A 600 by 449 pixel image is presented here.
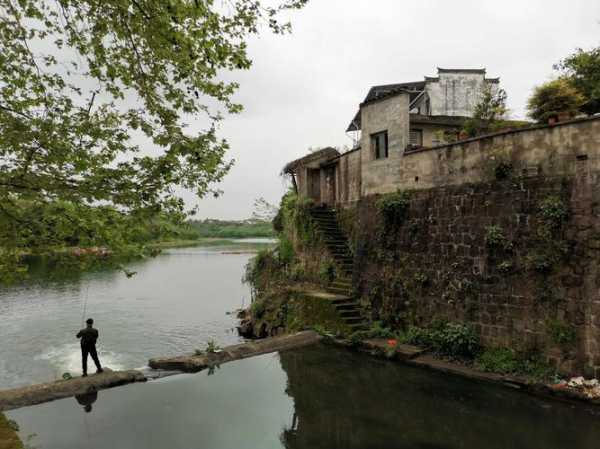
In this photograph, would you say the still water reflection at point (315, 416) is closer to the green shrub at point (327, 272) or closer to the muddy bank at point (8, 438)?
the muddy bank at point (8, 438)

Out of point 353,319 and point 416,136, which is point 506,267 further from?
point 416,136

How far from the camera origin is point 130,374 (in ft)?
32.0

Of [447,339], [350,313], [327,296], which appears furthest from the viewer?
[327,296]

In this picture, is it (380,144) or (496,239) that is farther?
(380,144)

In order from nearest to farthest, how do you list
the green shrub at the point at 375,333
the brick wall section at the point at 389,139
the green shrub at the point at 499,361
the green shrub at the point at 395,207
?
1. the green shrub at the point at 499,361
2. the green shrub at the point at 375,333
3. the green shrub at the point at 395,207
4. the brick wall section at the point at 389,139

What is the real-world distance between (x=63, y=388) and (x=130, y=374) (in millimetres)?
1432

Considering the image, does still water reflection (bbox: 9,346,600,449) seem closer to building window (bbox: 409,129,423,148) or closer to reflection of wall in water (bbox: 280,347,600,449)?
reflection of wall in water (bbox: 280,347,600,449)

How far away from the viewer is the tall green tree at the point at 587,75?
1397cm

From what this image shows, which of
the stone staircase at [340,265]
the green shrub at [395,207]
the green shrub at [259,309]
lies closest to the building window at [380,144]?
the green shrub at [395,207]

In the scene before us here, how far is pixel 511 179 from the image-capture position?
10078 millimetres

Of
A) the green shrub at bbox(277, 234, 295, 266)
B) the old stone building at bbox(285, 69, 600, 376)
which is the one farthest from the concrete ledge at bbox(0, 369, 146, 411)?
the green shrub at bbox(277, 234, 295, 266)

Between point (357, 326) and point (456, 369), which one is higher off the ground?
point (357, 326)

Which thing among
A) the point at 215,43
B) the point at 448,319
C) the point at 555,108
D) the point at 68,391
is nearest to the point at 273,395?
the point at 68,391

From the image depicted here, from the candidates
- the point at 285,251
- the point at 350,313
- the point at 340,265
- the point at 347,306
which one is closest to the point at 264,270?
the point at 285,251
